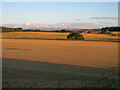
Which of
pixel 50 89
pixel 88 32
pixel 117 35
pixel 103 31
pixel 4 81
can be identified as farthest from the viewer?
pixel 88 32

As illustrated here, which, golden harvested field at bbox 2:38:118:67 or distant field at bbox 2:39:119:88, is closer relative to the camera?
distant field at bbox 2:39:119:88

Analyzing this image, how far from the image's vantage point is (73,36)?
188 feet

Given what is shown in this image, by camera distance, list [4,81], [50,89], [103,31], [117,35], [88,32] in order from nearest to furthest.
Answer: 1. [50,89]
2. [4,81]
3. [117,35]
4. [103,31]
5. [88,32]

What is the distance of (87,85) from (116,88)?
0.95m

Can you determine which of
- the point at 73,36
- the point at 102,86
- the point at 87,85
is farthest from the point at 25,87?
the point at 73,36

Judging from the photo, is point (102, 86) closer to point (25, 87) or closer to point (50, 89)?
point (50, 89)

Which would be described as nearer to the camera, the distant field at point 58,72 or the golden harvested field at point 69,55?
the distant field at point 58,72

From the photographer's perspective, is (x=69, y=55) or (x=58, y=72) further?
(x=69, y=55)

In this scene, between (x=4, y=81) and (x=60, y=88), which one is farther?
(x=4, y=81)

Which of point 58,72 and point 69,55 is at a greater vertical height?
point 58,72

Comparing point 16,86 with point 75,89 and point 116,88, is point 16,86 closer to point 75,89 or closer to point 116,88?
point 75,89

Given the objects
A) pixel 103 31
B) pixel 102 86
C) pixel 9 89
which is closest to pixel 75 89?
pixel 102 86

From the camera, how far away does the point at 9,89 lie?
6.71m

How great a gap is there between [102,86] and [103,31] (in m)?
62.1
